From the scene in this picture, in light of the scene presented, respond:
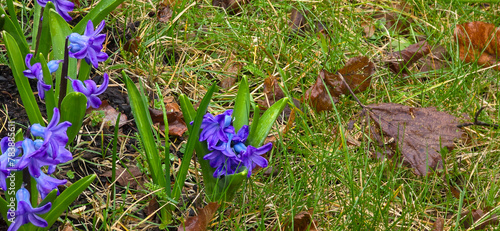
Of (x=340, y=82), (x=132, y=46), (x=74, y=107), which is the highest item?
(x=74, y=107)

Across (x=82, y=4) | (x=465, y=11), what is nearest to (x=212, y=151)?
(x=82, y=4)

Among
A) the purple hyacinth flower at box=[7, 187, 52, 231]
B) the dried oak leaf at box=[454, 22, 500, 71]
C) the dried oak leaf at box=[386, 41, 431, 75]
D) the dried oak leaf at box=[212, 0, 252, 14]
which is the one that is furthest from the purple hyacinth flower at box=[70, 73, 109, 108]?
the dried oak leaf at box=[454, 22, 500, 71]

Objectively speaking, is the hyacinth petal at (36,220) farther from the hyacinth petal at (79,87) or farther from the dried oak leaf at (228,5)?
the dried oak leaf at (228,5)

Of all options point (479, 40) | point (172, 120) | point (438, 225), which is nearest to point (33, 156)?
point (172, 120)

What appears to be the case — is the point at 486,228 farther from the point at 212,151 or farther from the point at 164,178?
the point at 164,178

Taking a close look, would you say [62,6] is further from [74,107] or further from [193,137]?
[193,137]

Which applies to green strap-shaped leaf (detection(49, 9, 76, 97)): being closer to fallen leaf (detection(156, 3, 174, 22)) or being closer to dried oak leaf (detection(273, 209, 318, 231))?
fallen leaf (detection(156, 3, 174, 22))
